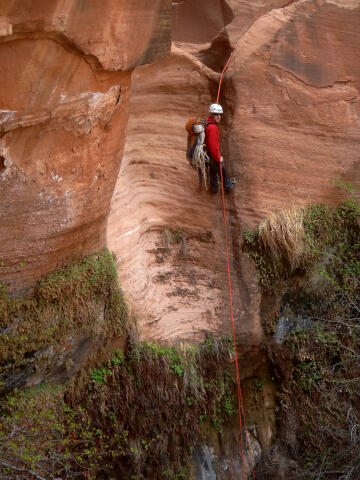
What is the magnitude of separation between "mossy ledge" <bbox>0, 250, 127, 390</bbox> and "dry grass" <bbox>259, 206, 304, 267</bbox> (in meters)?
2.25

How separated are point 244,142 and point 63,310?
3596 millimetres

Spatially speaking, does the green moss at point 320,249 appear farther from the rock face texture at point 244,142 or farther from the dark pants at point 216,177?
the dark pants at point 216,177

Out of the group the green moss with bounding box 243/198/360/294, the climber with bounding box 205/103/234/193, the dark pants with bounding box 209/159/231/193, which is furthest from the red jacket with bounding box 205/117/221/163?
the green moss with bounding box 243/198/360/294

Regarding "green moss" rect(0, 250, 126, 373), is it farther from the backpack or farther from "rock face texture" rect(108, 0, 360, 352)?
the backpack

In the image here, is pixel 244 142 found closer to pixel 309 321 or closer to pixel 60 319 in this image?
pixel 309 321

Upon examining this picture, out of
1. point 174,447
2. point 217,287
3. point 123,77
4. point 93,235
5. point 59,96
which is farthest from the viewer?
point 217,287

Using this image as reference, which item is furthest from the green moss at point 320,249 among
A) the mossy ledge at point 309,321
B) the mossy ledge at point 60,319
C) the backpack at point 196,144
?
the mossy ledge at point 60,319

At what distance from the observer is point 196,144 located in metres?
7.71

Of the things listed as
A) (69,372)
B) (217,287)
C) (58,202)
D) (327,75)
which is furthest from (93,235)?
(327,75)

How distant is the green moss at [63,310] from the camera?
6328mm

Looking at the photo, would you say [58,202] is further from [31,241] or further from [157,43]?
[157,43]

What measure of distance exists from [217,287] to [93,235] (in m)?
2.25

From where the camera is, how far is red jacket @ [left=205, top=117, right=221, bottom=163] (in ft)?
25.1

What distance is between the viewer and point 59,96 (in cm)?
573
